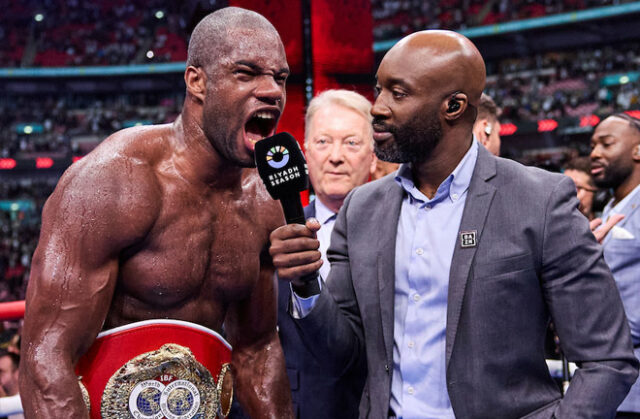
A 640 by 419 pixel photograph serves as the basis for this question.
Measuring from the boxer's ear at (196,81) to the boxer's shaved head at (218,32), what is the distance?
0.01m

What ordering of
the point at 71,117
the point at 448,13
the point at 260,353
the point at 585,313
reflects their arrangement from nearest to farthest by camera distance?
the point at 585,313, the point at 260,353, the point at 448,13, the point at 71,117

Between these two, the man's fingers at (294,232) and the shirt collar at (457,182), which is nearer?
the man's fingers at (294,232)

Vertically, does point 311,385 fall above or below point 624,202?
below

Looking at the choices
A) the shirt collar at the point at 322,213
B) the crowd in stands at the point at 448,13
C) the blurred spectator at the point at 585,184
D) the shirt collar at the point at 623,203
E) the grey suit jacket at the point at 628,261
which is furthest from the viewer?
the crowd in stands at the point at 448,13

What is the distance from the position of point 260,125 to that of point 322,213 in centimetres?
90

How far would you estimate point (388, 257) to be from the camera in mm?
1430

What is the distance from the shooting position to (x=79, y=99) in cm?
1989

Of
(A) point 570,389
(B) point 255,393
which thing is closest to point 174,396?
(B) point 255,393

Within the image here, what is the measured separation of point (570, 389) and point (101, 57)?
66.8 feet

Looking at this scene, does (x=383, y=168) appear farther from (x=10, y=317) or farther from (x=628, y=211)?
(x=10, y=317)

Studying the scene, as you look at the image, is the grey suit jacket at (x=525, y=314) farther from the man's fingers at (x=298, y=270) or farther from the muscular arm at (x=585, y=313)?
the man's fingers at (x=298, y=270)

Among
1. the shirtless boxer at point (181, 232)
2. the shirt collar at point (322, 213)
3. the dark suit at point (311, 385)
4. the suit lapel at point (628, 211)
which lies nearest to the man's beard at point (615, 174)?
the suit lapel at point (628, 211)

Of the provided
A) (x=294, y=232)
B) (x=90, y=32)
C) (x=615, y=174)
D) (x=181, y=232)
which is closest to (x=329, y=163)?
(x=181, y=232)

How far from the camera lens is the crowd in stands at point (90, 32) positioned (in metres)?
19.8
